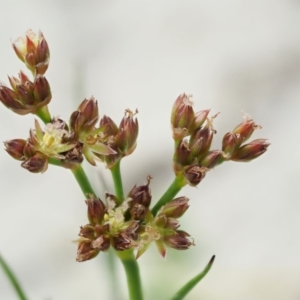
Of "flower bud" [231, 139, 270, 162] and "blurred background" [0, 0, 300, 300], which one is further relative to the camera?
"blurred background" [0, 0, 300, 300]

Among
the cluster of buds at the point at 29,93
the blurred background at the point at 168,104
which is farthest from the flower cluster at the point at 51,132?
the blurred background at the point at 168,104

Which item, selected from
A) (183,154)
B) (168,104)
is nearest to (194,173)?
(183,154)

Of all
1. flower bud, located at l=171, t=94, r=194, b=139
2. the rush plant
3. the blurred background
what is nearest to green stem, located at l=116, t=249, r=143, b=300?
the rush plant

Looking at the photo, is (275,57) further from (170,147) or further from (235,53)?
(170,147)

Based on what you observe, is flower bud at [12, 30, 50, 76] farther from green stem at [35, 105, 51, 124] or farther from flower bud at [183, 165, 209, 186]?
flower bud at [183, 165, 209, 186]

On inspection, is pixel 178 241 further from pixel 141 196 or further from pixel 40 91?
pixel 40 91
